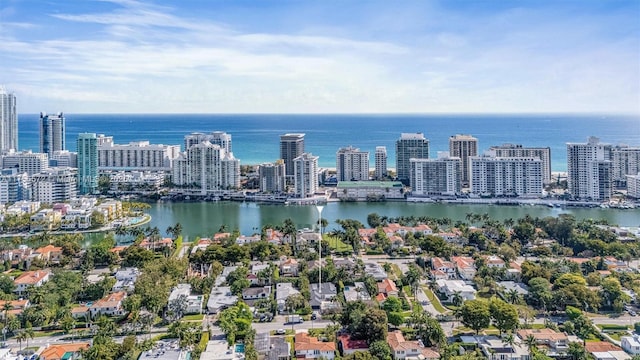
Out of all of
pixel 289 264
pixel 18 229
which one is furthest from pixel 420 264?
pixel 18 229

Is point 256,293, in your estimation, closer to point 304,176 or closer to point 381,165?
point 304,176

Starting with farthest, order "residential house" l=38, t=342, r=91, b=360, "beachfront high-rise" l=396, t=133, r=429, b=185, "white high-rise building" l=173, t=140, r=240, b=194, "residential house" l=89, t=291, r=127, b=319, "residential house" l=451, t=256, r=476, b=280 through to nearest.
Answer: "beachfront high-rise" l=396, t=133, r=429, b=185 < "white high-rise building" l=173, t=140, r=240, b=194 < "residential house" l=451, t=256, r=476, b=280 < "residential house" l=89, t=291, r=127, b=319 < "residential house" l=38, t=342, r=91, b=360

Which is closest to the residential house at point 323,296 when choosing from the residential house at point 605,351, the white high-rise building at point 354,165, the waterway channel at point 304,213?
the residential house at point 605,351

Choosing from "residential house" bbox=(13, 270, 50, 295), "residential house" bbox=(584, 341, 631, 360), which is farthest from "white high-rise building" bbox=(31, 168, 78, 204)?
"residential house" bbox=(584, 341, 631, 360)

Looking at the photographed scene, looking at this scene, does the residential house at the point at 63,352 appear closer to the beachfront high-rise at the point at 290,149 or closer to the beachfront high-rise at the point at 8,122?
the beachfront high-rise at the point at 290,149

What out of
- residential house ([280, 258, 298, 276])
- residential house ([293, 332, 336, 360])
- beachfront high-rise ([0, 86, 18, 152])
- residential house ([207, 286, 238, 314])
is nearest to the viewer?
residential house ([293, 332, 336, 360])

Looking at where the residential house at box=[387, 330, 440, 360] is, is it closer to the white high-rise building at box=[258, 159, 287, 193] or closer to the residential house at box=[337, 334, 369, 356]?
the residential house at box=[337, 334, 369, 356]

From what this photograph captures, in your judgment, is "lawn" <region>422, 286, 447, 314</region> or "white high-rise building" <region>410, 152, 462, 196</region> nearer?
"lawn" <region>422, 286, 447, 314</region>
